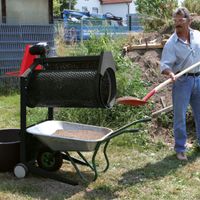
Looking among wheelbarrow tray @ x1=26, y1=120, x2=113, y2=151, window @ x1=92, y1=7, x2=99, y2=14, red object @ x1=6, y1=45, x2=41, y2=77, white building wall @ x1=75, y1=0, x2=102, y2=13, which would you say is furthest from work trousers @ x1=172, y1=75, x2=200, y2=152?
window @ x1=92, y1=7, x2=99, y2=14

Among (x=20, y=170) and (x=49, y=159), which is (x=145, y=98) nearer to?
(x=49, y=159)

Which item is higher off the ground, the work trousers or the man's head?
the man's head

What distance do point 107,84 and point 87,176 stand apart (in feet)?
3.43

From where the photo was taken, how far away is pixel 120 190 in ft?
14.6

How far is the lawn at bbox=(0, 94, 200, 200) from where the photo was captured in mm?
4336

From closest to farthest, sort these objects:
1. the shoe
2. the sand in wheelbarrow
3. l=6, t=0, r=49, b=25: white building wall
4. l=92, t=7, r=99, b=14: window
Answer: the sand in wheelbarrow < the shoe < l=6, t=0, r=49, b=25: white building wall < l=92, t=7, r=99, b=14: window

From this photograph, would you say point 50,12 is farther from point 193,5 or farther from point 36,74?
point 36,74

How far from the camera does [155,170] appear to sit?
16.6ft

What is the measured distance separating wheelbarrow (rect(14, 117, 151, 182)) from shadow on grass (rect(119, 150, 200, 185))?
286 mm

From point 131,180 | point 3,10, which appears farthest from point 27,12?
point 131,180

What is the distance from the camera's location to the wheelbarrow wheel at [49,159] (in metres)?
4.77

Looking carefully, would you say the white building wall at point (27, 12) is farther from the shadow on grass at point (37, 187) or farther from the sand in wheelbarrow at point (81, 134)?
the shadow on grass at point (37, 187)

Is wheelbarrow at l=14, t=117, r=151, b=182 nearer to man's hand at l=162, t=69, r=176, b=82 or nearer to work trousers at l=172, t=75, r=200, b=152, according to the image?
man's hand at l=162, t=69, r=176, b=82

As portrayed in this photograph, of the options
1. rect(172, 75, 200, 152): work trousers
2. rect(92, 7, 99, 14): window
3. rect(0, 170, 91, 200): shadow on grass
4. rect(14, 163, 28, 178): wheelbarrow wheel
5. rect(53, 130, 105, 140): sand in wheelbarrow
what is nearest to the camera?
rect(0, 170, 91, 200): shadow on grass
